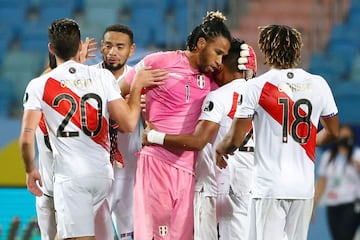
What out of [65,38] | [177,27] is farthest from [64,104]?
[177,27]

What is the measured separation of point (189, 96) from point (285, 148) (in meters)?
0.89

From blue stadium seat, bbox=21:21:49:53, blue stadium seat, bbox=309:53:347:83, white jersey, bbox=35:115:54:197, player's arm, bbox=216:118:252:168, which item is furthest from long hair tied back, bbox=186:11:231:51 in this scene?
blue stadium seat, bbox=21:21:49:53

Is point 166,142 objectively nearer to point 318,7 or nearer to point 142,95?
point 142,95

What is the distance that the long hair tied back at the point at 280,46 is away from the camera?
20.8 ft

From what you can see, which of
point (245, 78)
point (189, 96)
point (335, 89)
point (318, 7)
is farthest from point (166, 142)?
point (318, 7)

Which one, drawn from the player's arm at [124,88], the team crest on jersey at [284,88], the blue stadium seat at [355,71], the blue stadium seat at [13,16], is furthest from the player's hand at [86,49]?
the blue stadium seat at [13,16]

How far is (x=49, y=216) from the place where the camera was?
7250 mm

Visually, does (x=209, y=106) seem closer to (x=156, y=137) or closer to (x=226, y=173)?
(x=156, y=137)

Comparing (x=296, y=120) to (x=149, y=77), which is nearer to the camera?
(x=296, y=120)

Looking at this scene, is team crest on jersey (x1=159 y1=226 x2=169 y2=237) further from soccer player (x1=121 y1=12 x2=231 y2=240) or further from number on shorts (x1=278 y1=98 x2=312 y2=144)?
number on shorts (x1=278 y1=98 x2=312 y2=144)

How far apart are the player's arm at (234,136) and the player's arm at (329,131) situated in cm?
53

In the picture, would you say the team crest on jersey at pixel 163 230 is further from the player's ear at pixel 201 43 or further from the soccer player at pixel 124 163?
the player's ear at pixel 201 43

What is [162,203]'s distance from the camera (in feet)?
22.4

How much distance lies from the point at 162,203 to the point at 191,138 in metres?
0.50
